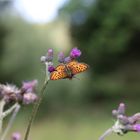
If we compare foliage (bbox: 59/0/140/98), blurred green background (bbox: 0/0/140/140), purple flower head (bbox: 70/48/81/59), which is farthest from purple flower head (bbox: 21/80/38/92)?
foliage (bbox: 59/0/140/98)

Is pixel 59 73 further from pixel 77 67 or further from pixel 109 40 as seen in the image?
pixel 109 40

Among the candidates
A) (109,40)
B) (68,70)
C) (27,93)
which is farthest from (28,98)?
(109,40)

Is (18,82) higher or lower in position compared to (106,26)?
lower

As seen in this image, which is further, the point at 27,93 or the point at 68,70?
the point at 27,93

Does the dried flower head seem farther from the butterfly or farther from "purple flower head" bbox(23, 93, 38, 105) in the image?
"purple flower head" bbox(23, 93, 38, 105)

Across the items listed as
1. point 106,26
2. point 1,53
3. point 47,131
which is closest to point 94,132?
point 47,131

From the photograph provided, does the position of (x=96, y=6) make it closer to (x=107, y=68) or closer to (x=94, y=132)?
(x=107, y=68)

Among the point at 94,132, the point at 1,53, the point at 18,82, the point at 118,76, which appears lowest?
the point at 94,132
